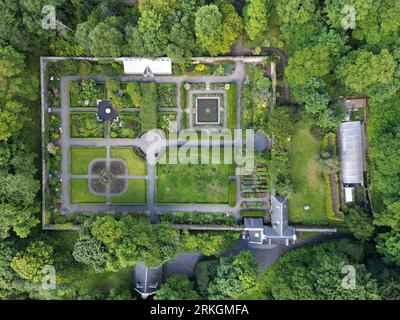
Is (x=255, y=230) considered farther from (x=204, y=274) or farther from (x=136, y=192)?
(x=136, y=192)

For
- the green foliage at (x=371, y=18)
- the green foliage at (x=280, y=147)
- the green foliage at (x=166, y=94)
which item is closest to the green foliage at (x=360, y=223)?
the green foliage at (x=280, y=147)

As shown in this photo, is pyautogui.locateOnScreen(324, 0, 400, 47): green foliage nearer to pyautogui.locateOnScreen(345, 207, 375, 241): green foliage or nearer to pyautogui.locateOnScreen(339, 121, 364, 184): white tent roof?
pyautogui.locateOnScreen(339, 121, 364, 184): white tent roof

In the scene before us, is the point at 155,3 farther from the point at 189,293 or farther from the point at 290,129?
the point at 189,293

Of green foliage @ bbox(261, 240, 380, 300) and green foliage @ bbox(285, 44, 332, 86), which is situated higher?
green foliage @ bbox(285, 44, 332, 86)

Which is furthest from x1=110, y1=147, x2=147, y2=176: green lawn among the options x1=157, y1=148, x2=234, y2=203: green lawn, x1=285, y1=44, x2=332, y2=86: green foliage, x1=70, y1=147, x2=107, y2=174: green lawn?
x1=285, y1=44, x2=332, y2=86: green foliage

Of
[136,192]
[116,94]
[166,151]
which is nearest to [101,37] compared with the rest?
A: [116,94]

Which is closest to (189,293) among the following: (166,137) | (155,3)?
(166,137)
